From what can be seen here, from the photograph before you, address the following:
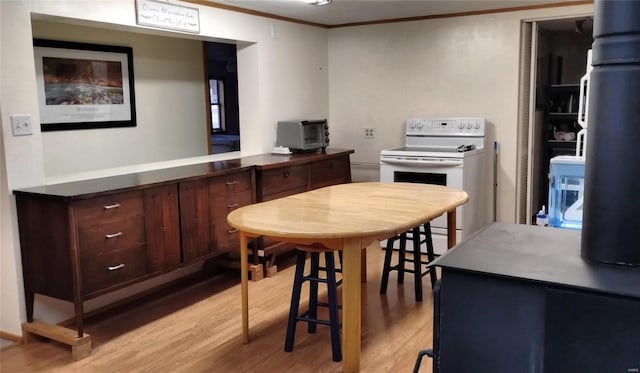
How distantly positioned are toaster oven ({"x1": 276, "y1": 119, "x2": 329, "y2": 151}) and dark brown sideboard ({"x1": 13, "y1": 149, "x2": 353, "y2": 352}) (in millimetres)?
847

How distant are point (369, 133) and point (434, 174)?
44.7 inches

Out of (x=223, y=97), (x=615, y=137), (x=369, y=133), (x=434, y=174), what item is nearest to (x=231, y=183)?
(x=434, y=174)

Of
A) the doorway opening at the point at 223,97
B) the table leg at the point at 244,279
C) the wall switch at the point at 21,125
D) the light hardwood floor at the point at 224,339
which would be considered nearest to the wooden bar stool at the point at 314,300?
the light hardwood floor at the point at 224,339

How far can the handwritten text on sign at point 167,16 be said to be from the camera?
3.57 m

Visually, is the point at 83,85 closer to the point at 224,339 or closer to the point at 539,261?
the point at 224,339

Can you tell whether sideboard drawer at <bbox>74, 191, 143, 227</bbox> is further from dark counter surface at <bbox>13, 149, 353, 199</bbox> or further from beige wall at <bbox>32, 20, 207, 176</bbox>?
beige wall at <bbox>32, 20, 207, 176</bbox>

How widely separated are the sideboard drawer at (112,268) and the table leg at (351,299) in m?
1.33

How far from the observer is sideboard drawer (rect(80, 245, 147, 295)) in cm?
293

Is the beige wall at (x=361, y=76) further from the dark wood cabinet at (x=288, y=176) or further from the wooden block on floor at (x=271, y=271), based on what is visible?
the wooden block on floor at (x=271, y=271)

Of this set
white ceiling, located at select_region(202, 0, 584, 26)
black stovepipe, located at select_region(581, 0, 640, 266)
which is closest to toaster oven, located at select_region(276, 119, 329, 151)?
white ceiling, located at select_region(202, 0, 584, 26)

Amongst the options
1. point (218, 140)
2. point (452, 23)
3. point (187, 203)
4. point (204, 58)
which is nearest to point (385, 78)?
point (452, 23)

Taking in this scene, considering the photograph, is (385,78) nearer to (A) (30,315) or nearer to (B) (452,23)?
(B) (452,23)

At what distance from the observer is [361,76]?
5551mm

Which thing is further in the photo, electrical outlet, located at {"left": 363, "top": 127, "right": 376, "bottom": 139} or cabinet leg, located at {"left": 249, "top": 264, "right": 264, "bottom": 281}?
electrical outlet, located at {"left": 363, "top": 127, "right": 376, "bottom": 139}
